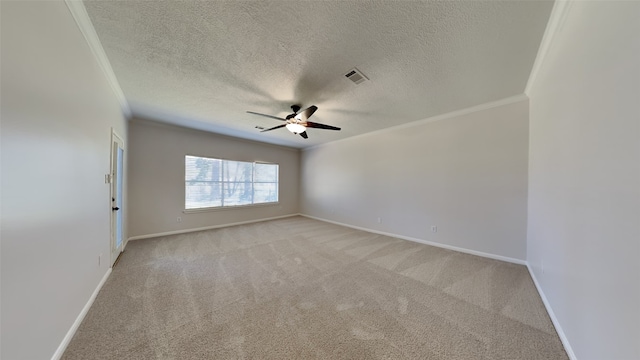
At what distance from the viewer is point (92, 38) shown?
1.83m

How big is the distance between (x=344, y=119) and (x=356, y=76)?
62.2 inches

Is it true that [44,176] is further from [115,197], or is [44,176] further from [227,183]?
[227,183]

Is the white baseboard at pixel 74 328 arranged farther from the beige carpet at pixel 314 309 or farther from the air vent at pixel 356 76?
the air vent at pixel 356 76

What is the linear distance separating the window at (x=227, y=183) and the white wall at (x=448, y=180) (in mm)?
2467

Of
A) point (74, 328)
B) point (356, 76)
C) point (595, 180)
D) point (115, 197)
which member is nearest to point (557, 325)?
point (595, 180)

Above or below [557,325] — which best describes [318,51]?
above

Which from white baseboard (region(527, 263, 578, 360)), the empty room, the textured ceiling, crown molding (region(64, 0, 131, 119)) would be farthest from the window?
white baseboard (region(527, 263, 578, 360))

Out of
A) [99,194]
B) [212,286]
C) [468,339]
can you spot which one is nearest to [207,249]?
[212,286]

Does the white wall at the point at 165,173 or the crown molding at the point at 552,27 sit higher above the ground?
the crown molding at the point at 552,27

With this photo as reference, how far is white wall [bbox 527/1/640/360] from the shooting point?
3.12 ft

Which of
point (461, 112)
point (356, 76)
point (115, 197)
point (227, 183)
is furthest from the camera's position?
point (227, 183)

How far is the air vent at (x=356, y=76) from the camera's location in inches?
91.5

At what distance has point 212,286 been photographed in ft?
7.80

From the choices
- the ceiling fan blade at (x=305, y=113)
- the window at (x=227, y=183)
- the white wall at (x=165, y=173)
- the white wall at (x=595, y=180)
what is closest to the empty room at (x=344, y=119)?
the white wall at (x=595, y=180)
